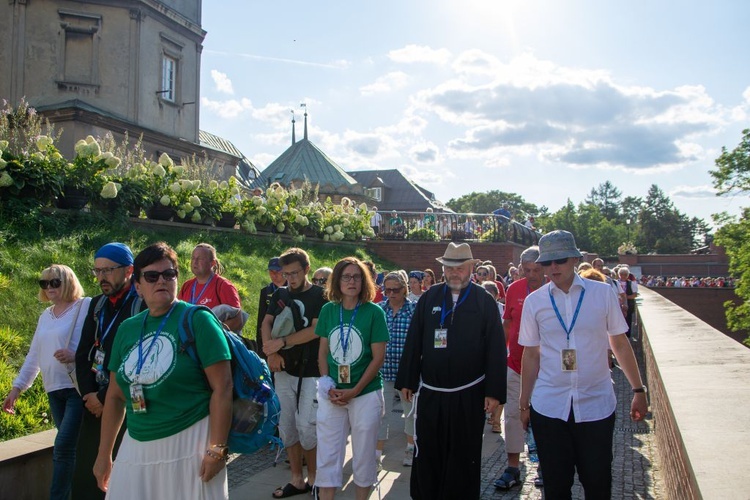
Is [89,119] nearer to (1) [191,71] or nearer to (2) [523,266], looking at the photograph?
(1) [191,71]

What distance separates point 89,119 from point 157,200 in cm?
980

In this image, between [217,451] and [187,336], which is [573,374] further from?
[187,336]

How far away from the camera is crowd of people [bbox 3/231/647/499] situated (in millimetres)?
3359

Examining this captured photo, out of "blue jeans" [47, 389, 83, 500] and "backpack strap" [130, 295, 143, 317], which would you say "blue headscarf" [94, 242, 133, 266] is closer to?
"backpack strap" [130, 295, 143, 317]

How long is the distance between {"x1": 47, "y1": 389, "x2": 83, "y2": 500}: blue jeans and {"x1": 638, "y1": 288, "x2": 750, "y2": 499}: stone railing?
4.06 meters

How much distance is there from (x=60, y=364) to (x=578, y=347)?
Answer: 3.72 metres

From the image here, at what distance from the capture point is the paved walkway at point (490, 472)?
5.87 metres

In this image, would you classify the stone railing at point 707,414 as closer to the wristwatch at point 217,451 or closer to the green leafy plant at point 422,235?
the wristwatch at point 217,451

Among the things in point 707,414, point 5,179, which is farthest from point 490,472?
point 5,179

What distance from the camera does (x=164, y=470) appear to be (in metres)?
3.33

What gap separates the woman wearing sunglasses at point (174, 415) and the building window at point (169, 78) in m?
24.1

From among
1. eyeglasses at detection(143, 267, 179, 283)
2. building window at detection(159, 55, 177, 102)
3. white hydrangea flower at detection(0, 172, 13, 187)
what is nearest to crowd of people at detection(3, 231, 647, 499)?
eyeglasses at detection(143, 267, 179, 283)

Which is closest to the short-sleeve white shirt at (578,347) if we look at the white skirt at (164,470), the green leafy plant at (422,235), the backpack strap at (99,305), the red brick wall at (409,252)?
the white skirt at (164,470)

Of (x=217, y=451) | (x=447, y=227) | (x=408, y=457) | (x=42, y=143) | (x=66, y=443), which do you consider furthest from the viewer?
(x=447, y=227)
